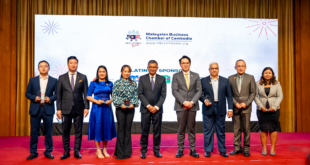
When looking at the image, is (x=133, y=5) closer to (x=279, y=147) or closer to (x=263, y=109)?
(x=263, y=109)

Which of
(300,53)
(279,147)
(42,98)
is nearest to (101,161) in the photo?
(42,98)

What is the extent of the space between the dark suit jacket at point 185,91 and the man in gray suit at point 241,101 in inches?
23.3

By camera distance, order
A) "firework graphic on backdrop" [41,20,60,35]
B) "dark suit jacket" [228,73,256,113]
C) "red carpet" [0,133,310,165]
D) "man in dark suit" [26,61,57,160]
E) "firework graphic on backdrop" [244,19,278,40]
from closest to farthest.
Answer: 1. "red carpet" [0,133,310,165]
2. "man in dark suit" [26,61,57,160]
3. "dark suit jacket" [228,73,256,113]
4. "firework graphic on backdrop" [41,20,60,35]
5. "firework graphic on backdrop" [244,19,278,40]

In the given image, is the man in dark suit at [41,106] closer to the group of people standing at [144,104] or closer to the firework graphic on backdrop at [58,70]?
the group of people standing at [144,104]

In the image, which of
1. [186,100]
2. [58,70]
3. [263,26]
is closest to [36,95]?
[58,70]

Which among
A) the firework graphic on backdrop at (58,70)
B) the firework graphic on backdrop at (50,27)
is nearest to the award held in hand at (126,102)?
the firework graphic on backdrop at (58,70)

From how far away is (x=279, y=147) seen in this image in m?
4.37

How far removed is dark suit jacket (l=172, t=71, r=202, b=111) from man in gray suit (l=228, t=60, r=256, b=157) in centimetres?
59

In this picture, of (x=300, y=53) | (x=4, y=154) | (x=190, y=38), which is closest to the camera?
(x=4, y=154)

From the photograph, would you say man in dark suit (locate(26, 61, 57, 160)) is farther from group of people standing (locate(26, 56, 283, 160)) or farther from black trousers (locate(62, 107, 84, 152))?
black trousers (locate(62, 107, 84, 152))

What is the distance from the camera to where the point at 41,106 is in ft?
12.2

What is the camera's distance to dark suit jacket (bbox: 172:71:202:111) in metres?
3.70

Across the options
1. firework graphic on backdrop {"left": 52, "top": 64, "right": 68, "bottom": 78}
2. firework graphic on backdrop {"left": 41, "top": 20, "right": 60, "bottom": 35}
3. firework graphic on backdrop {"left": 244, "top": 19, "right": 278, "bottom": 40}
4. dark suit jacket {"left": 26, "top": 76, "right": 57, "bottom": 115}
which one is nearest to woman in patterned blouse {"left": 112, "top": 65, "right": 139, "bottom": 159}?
dark suit jacket {"left": 26, "top": 76, "right": 57, "bottom": 115}

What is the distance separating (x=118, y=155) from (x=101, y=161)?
0.25m
